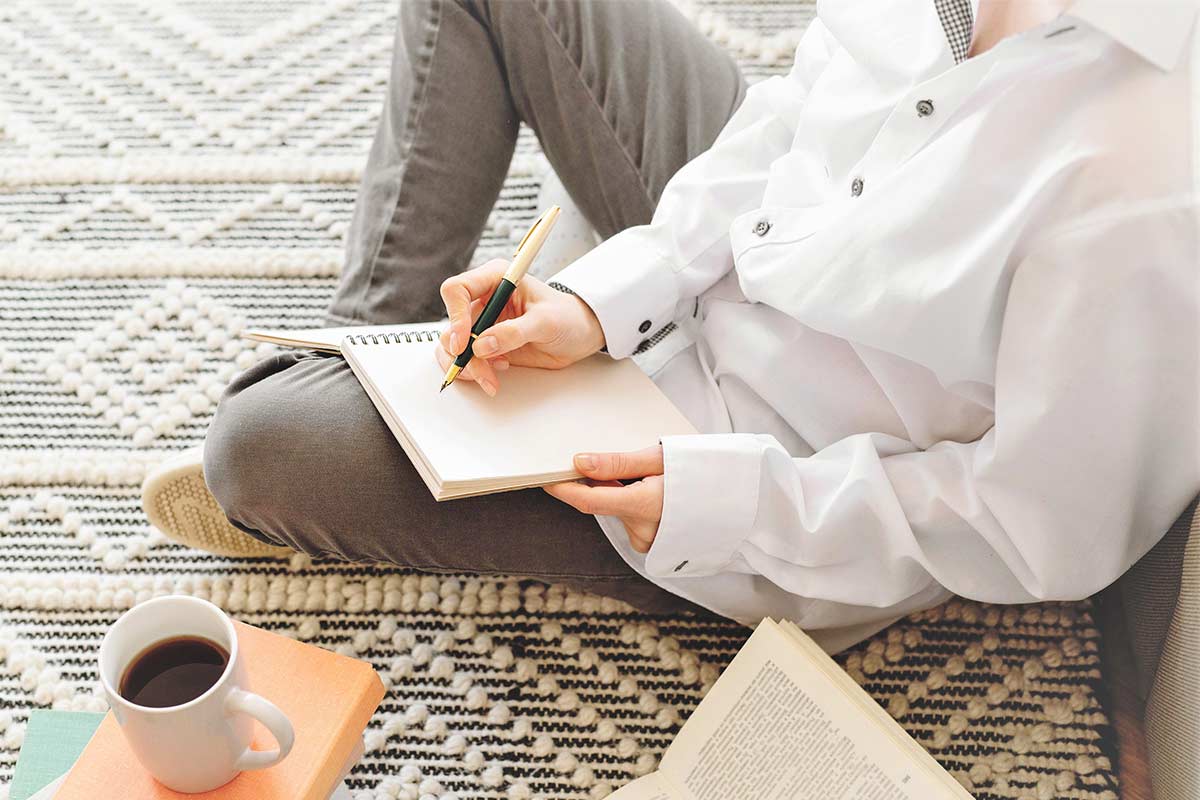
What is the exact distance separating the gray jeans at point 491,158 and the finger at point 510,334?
0.43 feet

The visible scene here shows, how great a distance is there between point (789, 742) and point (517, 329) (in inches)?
14.1

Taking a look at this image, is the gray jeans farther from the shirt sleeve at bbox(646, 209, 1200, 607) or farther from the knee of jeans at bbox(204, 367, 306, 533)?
the shirt sleeve at bbox(646, 209, 1200, 607)

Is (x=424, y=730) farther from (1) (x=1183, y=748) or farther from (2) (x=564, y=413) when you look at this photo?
(1) (x=1183, y=748)

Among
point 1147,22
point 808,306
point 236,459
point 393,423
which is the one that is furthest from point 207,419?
point 1147,22

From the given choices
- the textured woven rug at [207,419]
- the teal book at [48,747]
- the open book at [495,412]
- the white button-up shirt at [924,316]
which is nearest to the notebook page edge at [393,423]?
the open book at [495,412]

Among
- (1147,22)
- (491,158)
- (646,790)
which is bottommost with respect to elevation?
(646,790)

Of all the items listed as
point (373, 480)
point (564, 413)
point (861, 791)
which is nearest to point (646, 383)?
point (564, 413)

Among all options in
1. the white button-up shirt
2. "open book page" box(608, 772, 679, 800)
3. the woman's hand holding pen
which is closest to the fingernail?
the woman's hand holding pen

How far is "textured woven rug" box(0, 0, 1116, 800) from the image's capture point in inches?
35.9

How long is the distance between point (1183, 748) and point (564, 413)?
0.49 metres

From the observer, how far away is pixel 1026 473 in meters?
0.65

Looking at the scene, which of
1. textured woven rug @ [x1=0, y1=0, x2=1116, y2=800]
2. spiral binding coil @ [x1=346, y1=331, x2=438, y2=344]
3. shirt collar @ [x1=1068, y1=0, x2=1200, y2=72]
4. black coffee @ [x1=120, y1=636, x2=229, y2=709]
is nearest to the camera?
shirt collar @ [x1=1068, y1=0, x2=1200, y2=72]

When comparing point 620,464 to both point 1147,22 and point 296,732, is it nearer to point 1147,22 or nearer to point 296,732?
point 296,732

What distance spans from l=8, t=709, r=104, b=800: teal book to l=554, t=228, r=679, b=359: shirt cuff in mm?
528
